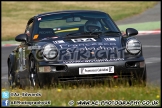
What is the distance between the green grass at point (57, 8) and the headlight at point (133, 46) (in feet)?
85.4

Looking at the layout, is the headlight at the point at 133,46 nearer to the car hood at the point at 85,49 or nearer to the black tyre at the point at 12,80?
the car hood at the point at 85,49

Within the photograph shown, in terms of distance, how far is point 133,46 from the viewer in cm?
1018

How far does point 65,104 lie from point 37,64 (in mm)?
2872

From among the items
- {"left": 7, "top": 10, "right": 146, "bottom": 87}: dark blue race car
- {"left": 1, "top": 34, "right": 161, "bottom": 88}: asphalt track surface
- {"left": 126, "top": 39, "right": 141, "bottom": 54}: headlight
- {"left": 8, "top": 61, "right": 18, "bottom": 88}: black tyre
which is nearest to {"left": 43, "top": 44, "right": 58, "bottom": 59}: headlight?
{"left": 7, "top": 10, "right": 146, "bottom": 87}: dark blue race car

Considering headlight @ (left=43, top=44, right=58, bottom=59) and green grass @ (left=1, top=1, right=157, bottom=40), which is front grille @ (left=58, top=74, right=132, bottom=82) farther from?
green grass @ (left=1, top=1, right=157, bottom=40)

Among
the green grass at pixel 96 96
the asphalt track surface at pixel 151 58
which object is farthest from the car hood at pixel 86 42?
the green grass at pixel 96 96

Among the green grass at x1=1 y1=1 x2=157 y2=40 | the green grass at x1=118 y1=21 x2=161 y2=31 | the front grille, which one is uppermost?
the green grass at x1=1 y1=1 x2=157 y2=40

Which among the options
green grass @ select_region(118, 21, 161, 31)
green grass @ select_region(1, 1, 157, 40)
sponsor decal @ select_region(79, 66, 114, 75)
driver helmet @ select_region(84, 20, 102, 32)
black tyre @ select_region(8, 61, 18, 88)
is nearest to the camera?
sponsor decal @ select_region(79, 66, 114, 75)

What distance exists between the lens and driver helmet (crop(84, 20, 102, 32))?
444 inches

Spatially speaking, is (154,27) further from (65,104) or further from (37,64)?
(65,104)

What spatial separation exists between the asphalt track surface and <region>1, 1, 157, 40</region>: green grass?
1321cm

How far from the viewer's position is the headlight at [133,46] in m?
10.1

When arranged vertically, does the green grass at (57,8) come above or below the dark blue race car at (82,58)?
above

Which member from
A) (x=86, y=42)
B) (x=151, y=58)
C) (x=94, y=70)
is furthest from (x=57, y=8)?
(x=94, y=70)
